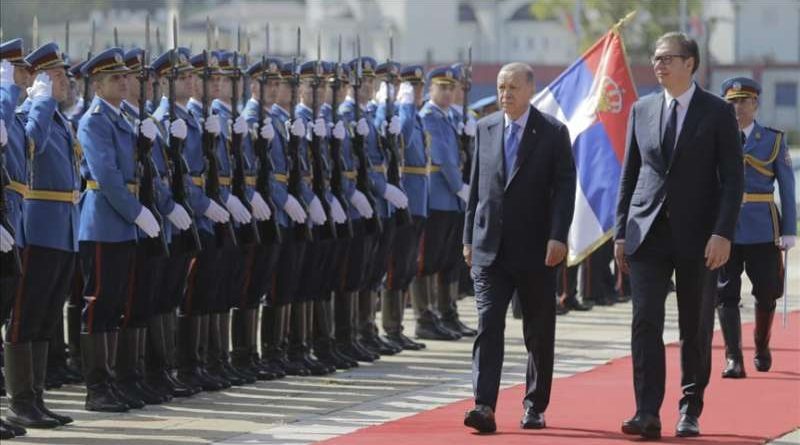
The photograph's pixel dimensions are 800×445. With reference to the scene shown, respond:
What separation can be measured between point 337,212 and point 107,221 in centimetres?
230

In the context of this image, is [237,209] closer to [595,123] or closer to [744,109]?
[744,109]

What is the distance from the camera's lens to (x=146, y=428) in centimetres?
955

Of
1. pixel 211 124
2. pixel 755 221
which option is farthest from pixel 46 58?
pixel 755 221

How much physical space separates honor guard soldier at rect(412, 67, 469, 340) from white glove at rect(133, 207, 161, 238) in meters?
4.19

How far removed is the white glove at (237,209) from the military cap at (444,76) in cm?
329

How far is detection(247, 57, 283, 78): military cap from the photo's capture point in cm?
1174

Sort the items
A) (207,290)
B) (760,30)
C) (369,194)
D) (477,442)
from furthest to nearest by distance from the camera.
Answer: (760,30) < (369,194) < (207,290) < (477,442)

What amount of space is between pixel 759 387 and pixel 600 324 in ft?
14.0

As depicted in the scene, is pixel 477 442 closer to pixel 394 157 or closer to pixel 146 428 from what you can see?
pixel 146 428

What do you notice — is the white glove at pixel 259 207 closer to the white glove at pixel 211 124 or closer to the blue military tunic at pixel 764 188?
the white glove at pixel 211 124

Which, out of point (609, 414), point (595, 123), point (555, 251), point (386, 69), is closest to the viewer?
point (555, 251)

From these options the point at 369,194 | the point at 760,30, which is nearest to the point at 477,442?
the point at 369,194

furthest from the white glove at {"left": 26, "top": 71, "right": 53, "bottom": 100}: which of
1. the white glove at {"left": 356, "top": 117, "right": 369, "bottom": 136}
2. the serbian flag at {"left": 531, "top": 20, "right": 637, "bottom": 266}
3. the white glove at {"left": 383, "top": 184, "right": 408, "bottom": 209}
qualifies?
the serbian flag at {"left": 531, "top": 20, "right": 637, "bottom": 266}

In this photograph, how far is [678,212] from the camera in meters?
9.01
